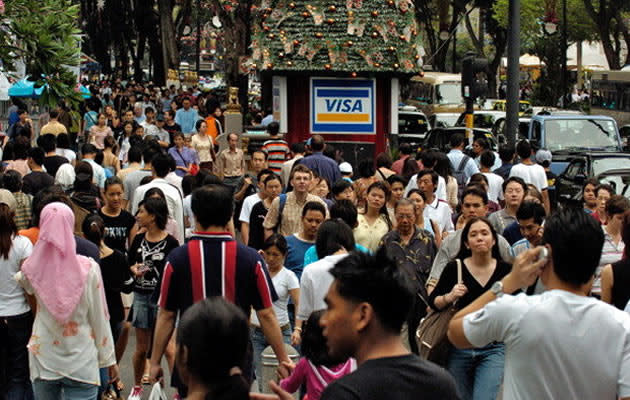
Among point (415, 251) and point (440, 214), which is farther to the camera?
point (440, 214)

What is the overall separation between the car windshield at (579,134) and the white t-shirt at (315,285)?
14.6 meters

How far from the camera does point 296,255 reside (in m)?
8.45

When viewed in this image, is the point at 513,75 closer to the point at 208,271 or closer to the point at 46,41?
the point at 46,41

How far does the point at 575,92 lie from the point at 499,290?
51.5 meters

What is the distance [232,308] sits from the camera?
3.86 meters

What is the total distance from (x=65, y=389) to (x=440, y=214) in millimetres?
4667

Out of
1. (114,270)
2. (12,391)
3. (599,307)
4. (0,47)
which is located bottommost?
(12,391)

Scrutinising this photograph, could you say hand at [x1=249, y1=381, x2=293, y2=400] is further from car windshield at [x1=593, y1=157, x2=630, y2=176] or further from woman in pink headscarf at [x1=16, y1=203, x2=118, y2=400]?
car windshield at [x1=593, y1=157, x2=630, y2=176]

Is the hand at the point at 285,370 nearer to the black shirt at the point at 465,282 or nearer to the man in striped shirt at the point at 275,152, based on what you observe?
the black shirt at the point at 465,282

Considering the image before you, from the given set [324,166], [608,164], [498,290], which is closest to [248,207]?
[324,166]

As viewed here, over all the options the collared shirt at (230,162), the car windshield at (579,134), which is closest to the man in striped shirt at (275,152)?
the collared shirt at (230,162)

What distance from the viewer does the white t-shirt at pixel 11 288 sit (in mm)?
7281

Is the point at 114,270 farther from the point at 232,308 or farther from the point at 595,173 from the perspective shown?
the point at 595,173

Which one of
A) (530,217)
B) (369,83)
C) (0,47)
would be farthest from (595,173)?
(0,47)
